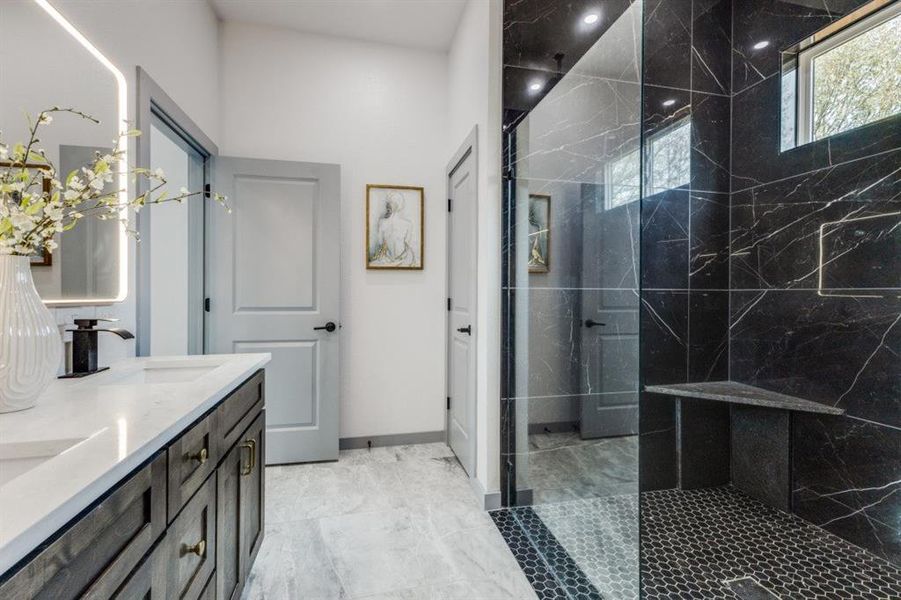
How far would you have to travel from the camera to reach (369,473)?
2.75m

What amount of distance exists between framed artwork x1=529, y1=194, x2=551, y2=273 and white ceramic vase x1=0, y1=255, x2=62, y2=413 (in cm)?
179

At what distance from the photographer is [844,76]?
2.02m

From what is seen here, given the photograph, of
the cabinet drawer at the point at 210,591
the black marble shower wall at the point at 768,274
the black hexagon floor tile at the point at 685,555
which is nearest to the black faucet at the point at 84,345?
the cabinet drawer at the point at 210,591

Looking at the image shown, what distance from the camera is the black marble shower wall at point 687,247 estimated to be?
2.33m

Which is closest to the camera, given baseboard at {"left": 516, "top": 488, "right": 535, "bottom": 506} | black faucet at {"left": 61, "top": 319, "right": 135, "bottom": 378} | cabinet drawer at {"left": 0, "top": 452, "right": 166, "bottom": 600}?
cabinet drawer at {"left": 0, "top": 452, "right": 166, "bottom": 600}

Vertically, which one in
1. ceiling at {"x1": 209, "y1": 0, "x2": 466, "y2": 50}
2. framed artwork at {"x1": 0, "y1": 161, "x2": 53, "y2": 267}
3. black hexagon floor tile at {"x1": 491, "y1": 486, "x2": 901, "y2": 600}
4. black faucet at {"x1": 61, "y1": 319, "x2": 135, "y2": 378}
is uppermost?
ceiling at {"x1": 209, "y1": 0, "x2": 466, "y2": 50}

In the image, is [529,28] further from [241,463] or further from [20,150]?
[241,463]

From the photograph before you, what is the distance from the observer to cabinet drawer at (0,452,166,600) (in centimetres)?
52

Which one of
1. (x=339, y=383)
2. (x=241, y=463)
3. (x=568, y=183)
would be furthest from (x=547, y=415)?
(x=339, y=383)

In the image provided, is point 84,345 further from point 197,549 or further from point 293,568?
point 293,568

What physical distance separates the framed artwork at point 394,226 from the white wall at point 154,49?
117 centimetres

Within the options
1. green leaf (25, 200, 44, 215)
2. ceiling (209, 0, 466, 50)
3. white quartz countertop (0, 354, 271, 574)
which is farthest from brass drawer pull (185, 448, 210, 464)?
ceiling (209, 0, 466, 50)

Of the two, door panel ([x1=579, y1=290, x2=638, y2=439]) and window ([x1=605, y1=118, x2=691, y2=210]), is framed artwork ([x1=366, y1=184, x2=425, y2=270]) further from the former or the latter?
door panel ([x1=579, y1=290, x2=638, y2=439])

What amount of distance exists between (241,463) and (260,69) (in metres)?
2.77
